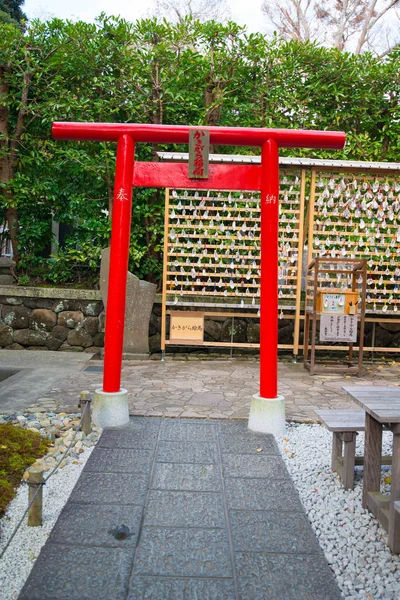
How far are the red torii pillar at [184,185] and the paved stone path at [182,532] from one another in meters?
0.68

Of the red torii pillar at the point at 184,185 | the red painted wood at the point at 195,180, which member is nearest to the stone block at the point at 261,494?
the red torii pillar at the point at 184,185

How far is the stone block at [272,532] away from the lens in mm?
2631

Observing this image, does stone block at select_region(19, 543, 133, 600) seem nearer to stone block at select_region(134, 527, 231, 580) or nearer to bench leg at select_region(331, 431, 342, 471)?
stone block at select_region(134, 527, 231, 580)

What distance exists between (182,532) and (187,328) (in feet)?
16.7

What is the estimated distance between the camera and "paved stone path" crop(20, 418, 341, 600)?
228cm

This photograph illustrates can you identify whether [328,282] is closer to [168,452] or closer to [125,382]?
[125,382]

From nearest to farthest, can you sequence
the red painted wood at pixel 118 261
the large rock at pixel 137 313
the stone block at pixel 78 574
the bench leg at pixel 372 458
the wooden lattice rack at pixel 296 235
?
the stone block at pixel 78 574
the bench leg at pixel 372 458
the red painted wood at pixel 118 261
the wooden lattice rack at pixel 296 235
the large rock at pixel 137 313

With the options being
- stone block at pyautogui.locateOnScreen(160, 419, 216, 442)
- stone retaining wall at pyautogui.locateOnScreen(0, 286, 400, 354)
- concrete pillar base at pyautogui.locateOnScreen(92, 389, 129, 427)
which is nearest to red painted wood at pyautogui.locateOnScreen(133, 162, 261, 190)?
concrete pillar base at pyautogui.locateOnScreen(92, 389, 129, 427)

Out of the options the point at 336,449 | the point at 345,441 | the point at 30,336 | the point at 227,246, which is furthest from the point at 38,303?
the point at 345,441

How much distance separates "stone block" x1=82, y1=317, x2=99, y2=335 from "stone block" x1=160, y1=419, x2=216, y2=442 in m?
3.94

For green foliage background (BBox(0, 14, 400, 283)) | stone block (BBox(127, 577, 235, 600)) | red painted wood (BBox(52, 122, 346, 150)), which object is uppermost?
green foliage background (BBox(0, 14, 400, 283))

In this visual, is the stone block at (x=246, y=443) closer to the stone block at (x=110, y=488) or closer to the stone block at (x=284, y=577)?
the stone block at (x=110, y=488)

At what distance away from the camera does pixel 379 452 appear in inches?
120

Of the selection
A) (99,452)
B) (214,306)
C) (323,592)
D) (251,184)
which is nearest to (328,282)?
(214,306)
